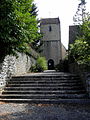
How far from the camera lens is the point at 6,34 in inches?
212

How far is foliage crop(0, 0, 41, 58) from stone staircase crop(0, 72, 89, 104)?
1.77 m

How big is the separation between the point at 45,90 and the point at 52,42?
2238 centimetres

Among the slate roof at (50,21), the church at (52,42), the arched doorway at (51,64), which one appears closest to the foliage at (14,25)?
the church at (52,42)

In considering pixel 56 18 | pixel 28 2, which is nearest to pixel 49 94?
pixel 28 2

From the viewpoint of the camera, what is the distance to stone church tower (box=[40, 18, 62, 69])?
27.4 meters

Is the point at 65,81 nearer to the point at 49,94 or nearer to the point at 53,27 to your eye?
the point at 49,94

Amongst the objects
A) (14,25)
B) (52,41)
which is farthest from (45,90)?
(52,41)

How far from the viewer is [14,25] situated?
5621mm

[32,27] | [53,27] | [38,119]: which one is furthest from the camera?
[53,27]

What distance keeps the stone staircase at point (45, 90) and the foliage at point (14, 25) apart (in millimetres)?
1769

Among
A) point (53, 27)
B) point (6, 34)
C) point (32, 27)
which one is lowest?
point (6, 34)

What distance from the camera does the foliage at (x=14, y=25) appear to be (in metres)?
5.30

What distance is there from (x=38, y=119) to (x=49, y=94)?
248cm

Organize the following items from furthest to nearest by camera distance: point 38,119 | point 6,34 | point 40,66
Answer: point 40,66, point 6,34, point 38,119
